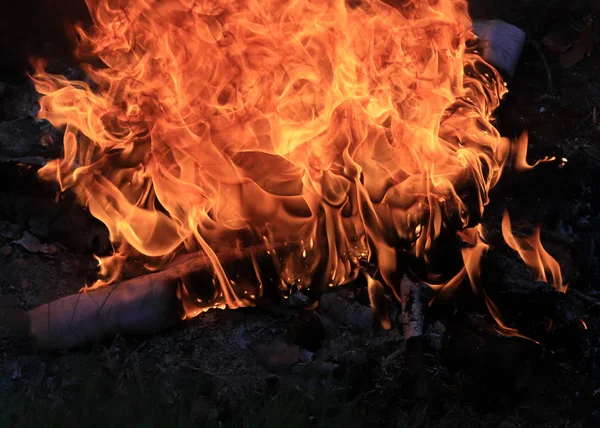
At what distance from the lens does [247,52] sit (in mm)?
3924

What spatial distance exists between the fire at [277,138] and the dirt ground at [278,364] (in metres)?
0.19

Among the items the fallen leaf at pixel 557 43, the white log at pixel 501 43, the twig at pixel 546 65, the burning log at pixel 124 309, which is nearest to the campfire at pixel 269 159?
the burning log at pixel 124 309

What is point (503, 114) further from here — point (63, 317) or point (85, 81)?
point (63, 317)

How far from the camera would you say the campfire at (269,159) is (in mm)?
3416

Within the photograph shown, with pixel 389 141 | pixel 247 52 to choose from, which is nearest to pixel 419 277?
pixel 389 141

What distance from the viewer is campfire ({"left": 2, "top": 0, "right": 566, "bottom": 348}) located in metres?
3.42

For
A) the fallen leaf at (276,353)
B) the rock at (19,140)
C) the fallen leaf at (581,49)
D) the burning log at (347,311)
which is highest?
the rock at (19,140)

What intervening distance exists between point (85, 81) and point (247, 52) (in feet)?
4.20

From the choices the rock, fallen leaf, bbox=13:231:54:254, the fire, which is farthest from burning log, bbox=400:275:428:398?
the rock

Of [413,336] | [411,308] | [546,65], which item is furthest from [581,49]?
[413,336]

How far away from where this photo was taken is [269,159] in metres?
3.63

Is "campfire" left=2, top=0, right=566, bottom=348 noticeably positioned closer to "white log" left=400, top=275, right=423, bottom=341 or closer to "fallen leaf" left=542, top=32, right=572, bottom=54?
"white log" left=400, top=275, right=423, bottom=341

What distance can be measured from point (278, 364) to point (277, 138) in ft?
3.66

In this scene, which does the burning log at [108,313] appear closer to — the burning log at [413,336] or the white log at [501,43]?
the burning log at [413,336]
